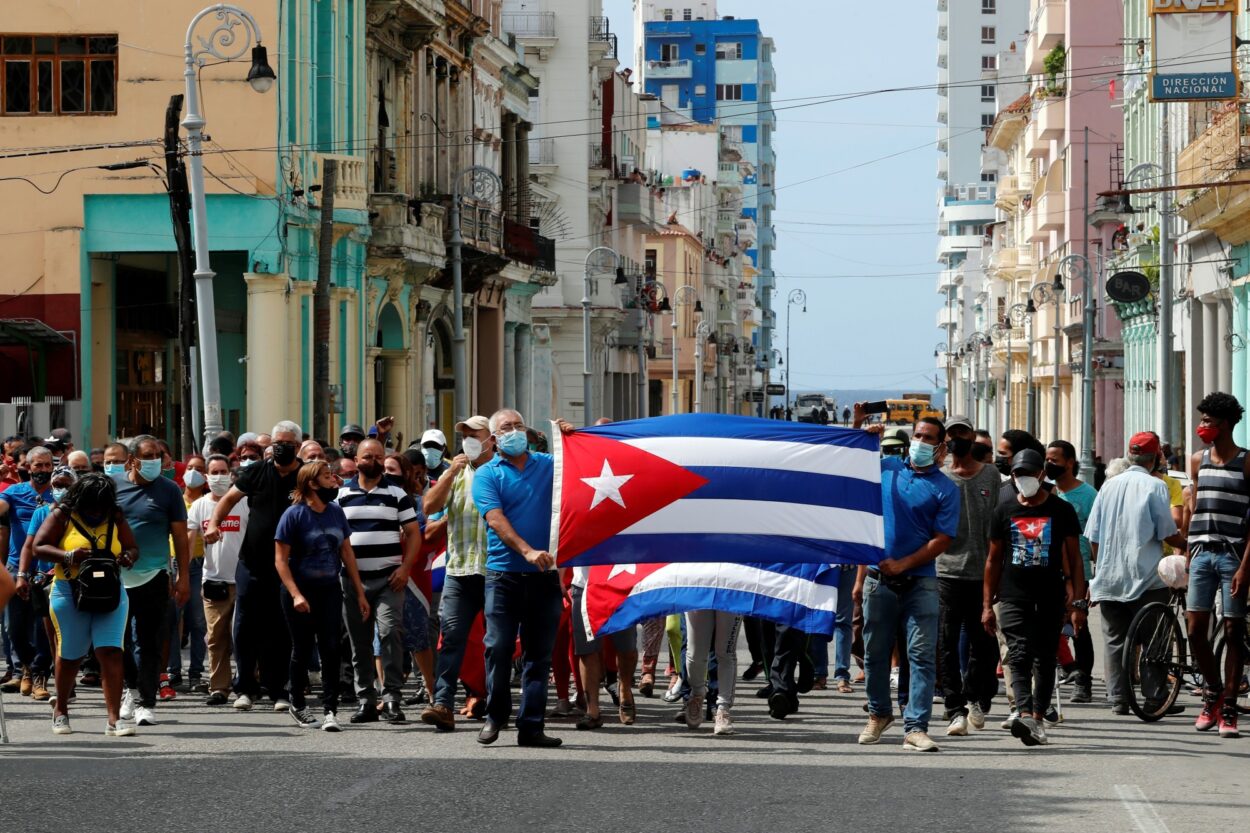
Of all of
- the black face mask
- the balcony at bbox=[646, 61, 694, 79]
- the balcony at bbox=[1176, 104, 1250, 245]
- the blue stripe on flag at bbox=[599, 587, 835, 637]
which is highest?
the balcony at bbox=[646, 61, 694, 79]

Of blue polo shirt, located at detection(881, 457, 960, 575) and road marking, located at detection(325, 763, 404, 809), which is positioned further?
blue polo shirt, located at detection(881, 457, 960, 575)

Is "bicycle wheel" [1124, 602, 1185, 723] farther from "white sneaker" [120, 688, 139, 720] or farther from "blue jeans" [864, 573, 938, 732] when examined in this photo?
"white sneaker" [120, 688, 139, 720]

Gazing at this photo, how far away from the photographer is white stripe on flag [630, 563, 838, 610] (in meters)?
14.1

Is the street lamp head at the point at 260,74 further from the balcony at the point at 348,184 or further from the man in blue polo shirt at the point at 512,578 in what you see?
the man in blue polo shirt at the point at 512,578

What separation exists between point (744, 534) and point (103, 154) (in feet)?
80.2

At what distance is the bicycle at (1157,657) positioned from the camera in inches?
573

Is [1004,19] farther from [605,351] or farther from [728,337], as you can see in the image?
[605,351]

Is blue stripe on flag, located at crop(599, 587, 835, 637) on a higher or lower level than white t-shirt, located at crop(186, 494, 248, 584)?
lower

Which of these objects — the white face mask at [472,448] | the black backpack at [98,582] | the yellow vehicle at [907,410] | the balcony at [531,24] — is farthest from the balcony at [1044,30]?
the black backpack at [98,582]

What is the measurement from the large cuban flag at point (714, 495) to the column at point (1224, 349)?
2820 centimetres

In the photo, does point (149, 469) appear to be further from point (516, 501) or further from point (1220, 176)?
point (1220, 176)

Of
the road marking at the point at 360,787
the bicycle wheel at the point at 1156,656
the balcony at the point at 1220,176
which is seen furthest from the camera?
the balcony at the point at 1220,176

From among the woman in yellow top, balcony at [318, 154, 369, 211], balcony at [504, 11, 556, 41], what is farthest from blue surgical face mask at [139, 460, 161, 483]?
balcony at [504, 11, 556, 41]

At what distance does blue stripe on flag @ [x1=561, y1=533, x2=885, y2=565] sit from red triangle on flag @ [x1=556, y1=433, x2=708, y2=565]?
9 cm
